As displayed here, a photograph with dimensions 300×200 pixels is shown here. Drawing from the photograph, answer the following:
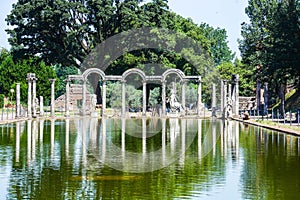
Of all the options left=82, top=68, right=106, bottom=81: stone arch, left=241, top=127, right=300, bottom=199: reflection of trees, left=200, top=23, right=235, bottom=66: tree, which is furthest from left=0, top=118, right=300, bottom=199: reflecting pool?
left=200, top=23, right=235, bottom=66: tree

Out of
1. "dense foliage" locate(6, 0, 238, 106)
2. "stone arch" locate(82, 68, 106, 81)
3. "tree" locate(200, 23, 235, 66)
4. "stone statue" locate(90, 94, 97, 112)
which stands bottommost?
"stone statue" locate(90, 94, 97, 112)

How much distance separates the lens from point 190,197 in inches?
420

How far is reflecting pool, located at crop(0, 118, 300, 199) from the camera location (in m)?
11.2

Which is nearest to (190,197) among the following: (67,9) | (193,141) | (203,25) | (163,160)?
(163,160)

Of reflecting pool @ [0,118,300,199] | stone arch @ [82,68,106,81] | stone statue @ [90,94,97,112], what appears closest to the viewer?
reflecting pool @ [0,118,300,199]

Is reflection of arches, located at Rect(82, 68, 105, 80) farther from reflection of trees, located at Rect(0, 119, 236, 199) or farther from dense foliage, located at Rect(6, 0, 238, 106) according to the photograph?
reflection of trees, located at Rect(0, 119, 236, 199)

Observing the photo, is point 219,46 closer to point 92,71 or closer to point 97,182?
point 92,71

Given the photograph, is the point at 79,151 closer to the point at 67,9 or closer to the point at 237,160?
the point at 237,160

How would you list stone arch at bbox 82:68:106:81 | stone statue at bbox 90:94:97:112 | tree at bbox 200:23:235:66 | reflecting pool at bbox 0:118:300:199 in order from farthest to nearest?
tree at bbox 200:23:235:66 → stone statue at bbox 90:94:97:112 → stone arch at bbox 82:68:106:81 → reflecting pool at bbox 0:118:300:199

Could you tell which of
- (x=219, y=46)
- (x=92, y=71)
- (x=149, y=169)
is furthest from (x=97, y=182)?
(x=219, y=46)

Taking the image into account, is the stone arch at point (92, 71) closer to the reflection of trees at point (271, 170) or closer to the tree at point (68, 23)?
the tree at point (68, 23)

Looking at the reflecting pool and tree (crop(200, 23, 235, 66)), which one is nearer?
the reflecting pool

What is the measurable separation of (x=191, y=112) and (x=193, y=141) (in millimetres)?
33575

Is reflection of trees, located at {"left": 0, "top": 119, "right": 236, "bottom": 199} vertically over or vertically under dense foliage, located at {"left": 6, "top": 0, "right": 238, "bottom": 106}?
under
